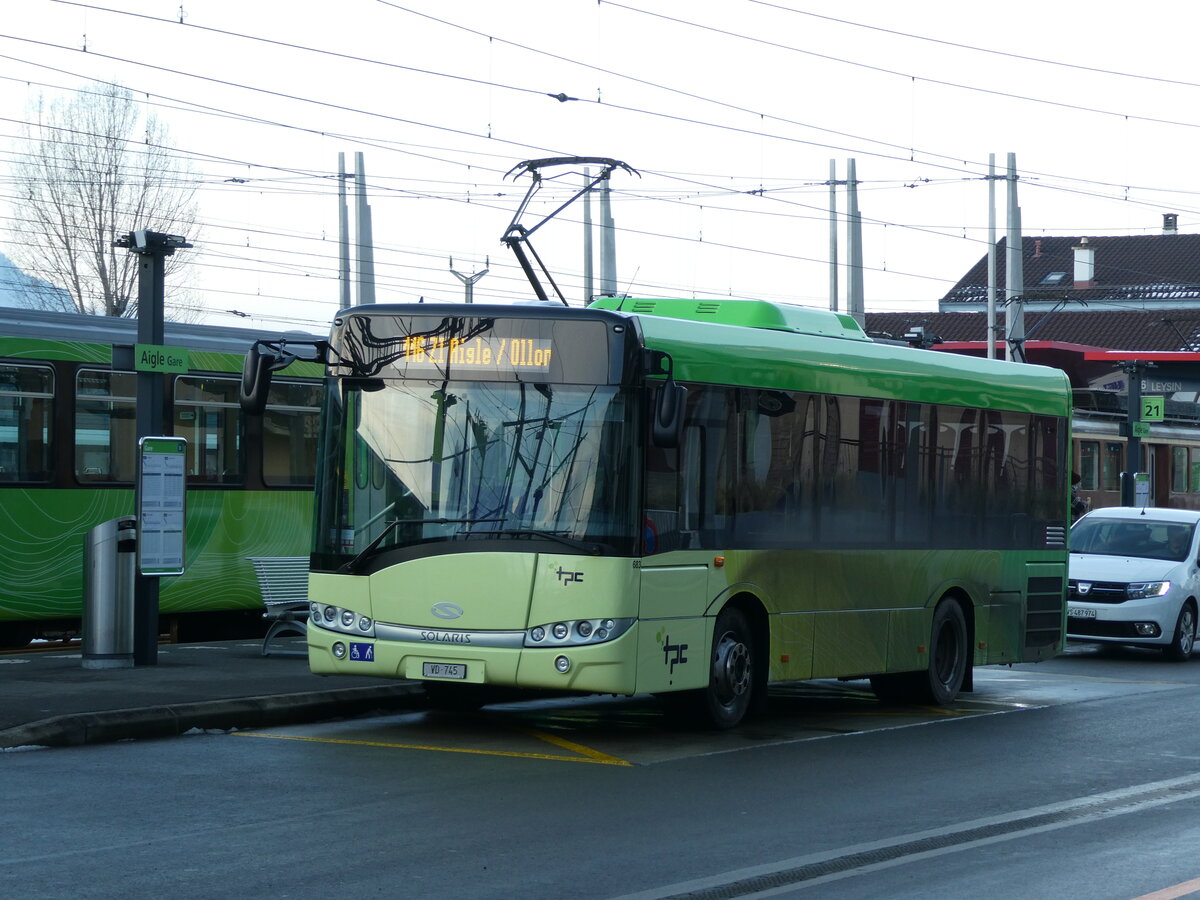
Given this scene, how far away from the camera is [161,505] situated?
14344 mm

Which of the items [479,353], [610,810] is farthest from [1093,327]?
[610,810]

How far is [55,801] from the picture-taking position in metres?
8.98

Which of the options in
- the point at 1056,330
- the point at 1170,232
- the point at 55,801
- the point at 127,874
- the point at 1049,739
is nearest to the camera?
the point at 127,874

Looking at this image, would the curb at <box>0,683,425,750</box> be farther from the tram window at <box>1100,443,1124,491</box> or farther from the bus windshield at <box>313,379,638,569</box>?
the tram window at <box>1100,443,1124,491</box>

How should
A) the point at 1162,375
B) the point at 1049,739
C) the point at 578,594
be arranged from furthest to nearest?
the point at 1162,375
the point at 1049,739
the point at 578,594

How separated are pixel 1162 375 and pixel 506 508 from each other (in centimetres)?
4581

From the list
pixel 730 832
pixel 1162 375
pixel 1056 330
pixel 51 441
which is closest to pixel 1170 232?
pixel 1056 330

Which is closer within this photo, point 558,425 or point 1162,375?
point 558,425

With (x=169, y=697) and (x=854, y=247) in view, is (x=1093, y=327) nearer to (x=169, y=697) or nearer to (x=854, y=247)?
(x=854, y=247)

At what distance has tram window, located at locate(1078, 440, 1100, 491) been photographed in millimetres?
40781

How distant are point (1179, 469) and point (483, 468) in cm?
3692

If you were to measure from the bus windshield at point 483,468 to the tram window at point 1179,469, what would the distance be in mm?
35791

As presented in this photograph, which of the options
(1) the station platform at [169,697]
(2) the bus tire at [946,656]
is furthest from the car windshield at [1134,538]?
(1) the station platform at [169,697]

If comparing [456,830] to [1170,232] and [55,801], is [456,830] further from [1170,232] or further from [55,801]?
[1170,232]
